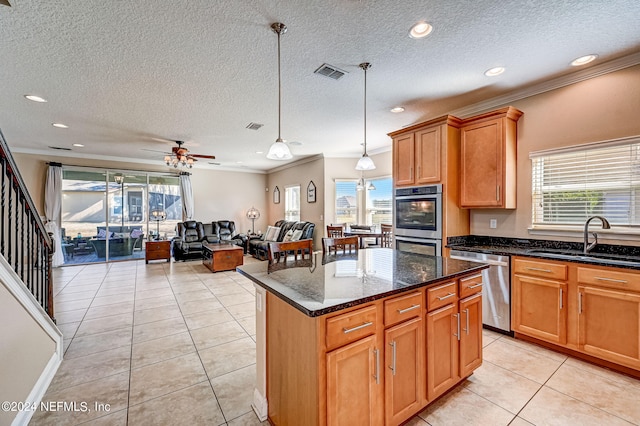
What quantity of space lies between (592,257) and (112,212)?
369 inches

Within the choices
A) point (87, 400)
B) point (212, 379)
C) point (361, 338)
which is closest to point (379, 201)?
point (212, 379)

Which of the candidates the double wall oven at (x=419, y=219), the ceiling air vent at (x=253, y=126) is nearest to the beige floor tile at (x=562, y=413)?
the double wall oven at (x=419, y=219)

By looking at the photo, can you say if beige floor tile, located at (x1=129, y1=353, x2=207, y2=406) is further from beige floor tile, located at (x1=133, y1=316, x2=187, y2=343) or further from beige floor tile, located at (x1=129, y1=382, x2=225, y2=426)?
beige floor tile, located at (x1=133, y1=316, x2=187, y2=343)

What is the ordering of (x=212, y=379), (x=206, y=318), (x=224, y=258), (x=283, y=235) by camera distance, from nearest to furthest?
(x=212, y=379) < (x=206, y=318) < (x=224, y=258) < (x=283, y=235)

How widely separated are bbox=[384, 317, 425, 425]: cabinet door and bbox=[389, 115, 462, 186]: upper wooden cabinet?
7.53 ft

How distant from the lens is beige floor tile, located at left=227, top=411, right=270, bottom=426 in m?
1.74

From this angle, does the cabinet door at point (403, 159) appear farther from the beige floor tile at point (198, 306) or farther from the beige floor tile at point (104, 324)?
the beige floor tile at point (104, 324)

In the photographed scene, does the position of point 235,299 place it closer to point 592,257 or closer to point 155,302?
point 155,302

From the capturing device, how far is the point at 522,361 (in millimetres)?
2459

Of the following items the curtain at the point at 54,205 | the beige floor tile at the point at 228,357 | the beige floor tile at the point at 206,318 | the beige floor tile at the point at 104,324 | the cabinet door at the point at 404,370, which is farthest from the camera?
the curtain at the point at 54,205

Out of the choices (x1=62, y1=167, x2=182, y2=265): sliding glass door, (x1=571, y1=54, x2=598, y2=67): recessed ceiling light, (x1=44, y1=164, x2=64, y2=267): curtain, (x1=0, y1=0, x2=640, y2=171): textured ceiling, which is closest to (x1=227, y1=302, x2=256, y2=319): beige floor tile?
(x1=0, y1=0, x2=640, y2=171): textured ceiling

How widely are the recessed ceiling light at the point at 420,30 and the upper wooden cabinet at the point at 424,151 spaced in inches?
53.8

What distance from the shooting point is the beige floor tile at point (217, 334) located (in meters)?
2.82

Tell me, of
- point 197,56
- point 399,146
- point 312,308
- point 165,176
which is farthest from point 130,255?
point 312,308
